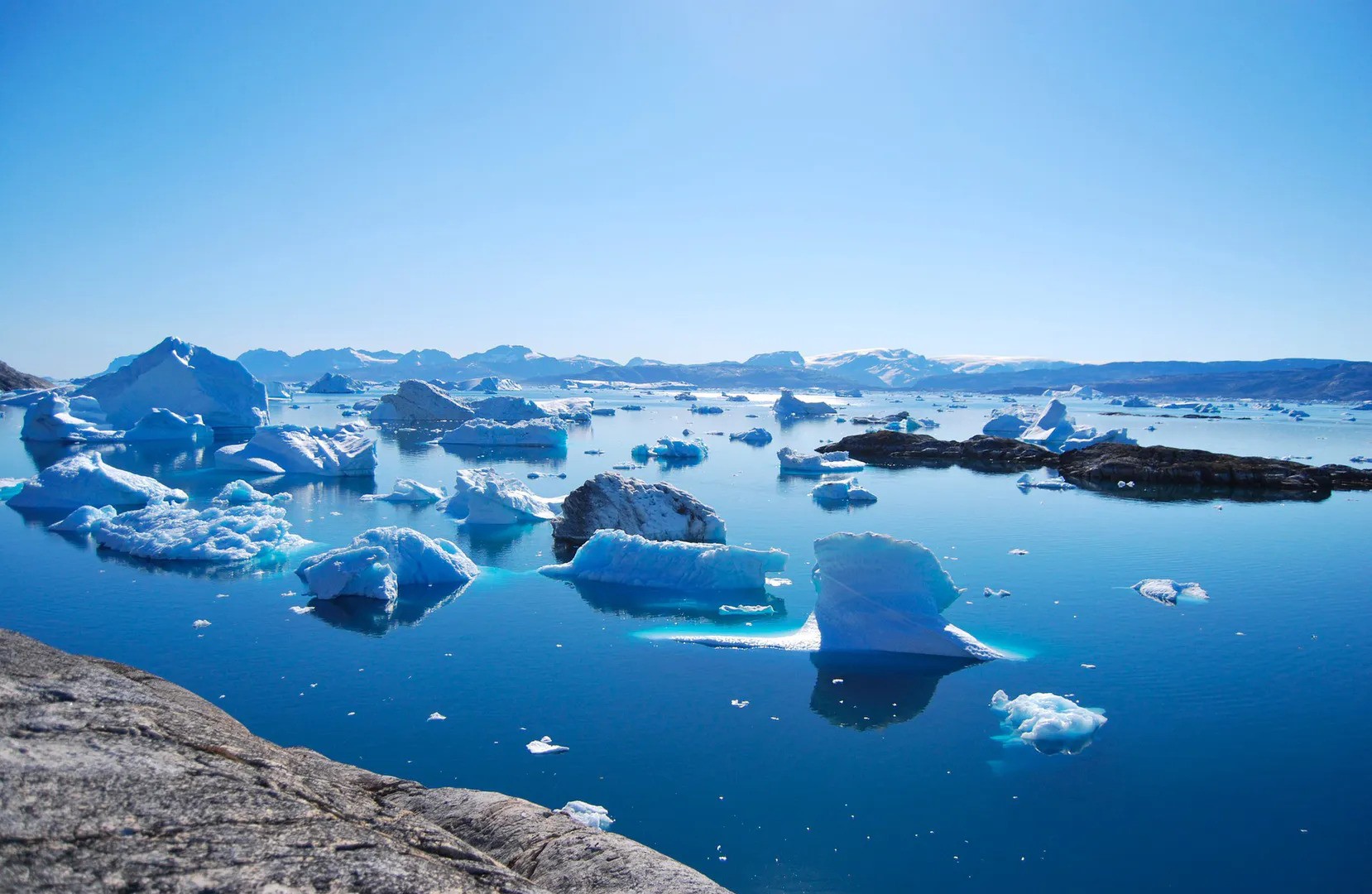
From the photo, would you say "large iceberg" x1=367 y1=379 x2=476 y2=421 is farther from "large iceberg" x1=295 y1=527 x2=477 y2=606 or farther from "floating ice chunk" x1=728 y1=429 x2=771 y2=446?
"large iceberg" x1=295 y1=527 x2=477 y2=606

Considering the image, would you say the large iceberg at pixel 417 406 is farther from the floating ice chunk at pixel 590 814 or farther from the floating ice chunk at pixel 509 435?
the floating ice chunk at pixel 590 814

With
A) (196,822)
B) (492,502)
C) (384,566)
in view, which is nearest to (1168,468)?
(492,502)

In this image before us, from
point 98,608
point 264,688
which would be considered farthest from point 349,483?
point 264,688

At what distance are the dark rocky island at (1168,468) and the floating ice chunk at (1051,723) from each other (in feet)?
46.8

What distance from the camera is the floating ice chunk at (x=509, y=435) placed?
27.2 m

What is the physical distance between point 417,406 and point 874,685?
35588mm

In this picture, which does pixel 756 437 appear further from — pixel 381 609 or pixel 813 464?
pixel 381 609

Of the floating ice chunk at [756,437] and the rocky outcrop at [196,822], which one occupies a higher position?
the rocky outcrop at [196,822]

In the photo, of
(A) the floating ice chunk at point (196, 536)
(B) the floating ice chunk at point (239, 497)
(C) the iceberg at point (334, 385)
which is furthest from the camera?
(C) the iceberg at point (334, 385)

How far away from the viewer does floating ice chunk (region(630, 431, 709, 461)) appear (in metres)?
23.3

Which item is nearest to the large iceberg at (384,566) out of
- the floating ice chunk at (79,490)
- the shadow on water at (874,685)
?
the shadow on water at (874,685)

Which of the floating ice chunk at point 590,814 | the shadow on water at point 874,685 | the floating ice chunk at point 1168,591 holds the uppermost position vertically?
the floating ice chunk at point 1168,591

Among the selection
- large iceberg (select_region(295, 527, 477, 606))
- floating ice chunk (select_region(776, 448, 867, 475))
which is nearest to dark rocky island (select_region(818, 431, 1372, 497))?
floating ice chunk (select_region(776, 448, 867, 475))

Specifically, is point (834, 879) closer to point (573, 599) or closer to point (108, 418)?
point (573, 599)
